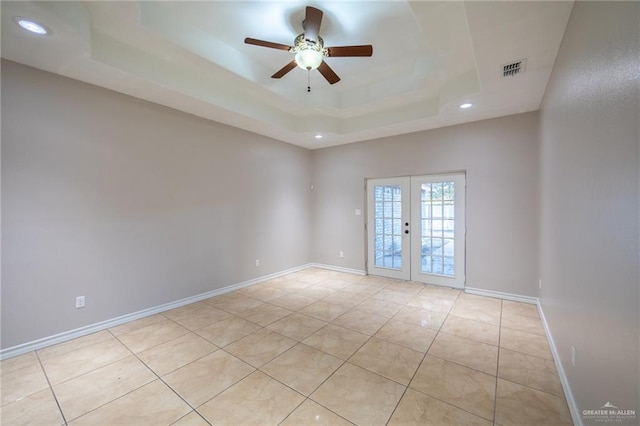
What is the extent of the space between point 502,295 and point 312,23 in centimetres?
447

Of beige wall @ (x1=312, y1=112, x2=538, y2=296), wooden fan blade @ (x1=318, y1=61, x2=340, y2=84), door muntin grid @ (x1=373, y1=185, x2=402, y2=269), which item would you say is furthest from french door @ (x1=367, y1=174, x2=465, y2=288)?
wooden fan blade @ (x1=318, y1=61, x2=340, y2=84)

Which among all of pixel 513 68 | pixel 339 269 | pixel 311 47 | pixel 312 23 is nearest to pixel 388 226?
pixel 339 269

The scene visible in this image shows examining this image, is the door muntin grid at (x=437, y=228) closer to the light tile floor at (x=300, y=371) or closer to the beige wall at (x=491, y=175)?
the beige wall at (x=491, y=175)

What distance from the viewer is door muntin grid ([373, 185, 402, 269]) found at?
5020 mm

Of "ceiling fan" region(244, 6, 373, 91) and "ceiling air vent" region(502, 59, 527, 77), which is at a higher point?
"ceiling fan" region(244, 6, 373, 91)

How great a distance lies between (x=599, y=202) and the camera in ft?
4.52

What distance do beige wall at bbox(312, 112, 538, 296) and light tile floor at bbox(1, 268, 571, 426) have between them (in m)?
0.62

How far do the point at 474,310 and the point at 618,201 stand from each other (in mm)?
2888

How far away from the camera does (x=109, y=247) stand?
10.3 feet

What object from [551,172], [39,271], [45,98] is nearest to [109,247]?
[39,271]

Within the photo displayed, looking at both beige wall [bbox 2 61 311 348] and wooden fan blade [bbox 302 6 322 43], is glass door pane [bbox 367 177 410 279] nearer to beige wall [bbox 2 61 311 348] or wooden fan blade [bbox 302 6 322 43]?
beige wall [bbox 2 61 311 348]

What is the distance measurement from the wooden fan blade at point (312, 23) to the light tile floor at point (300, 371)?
3056 mm

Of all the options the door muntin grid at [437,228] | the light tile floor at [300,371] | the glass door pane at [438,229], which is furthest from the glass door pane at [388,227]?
the light tile floor at [300,371]

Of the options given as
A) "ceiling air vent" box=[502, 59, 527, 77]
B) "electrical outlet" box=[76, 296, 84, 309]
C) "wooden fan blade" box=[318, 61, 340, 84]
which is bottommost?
"electrical outlet" box=[76, 296, 84, 309]
